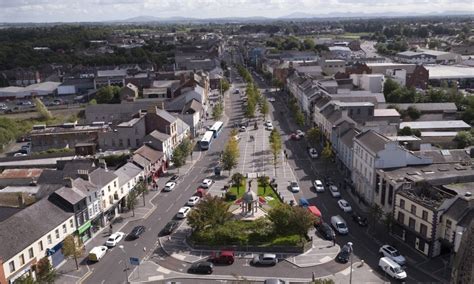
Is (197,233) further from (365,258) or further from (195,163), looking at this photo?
(195,163)

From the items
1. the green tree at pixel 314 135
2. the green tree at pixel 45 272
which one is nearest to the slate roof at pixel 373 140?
the green tree at pixel 314 135

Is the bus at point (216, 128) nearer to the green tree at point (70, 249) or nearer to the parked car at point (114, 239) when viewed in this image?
the parked car at point (114, 239)

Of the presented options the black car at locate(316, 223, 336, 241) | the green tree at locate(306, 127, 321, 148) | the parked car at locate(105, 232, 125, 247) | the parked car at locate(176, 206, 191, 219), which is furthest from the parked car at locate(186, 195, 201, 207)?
the green tree at locate(306, 127, 321, 148)

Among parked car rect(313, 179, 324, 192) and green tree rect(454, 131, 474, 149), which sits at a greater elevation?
green tree rect(454, 131, 474, 149)

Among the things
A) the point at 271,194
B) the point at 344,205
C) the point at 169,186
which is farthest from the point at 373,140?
the point at 169,186

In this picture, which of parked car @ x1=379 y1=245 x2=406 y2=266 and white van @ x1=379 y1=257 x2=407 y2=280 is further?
parked car @ x1=379 y1=245 x2=406 y2=266

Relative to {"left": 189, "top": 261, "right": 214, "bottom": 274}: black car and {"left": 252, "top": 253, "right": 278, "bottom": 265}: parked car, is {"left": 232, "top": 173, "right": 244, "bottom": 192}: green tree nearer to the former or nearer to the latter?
{"left": 252, "top": 253, "right": 278, "bottom": 265}: parked car

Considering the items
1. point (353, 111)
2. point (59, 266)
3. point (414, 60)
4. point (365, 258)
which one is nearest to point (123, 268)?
point (59, 266)
